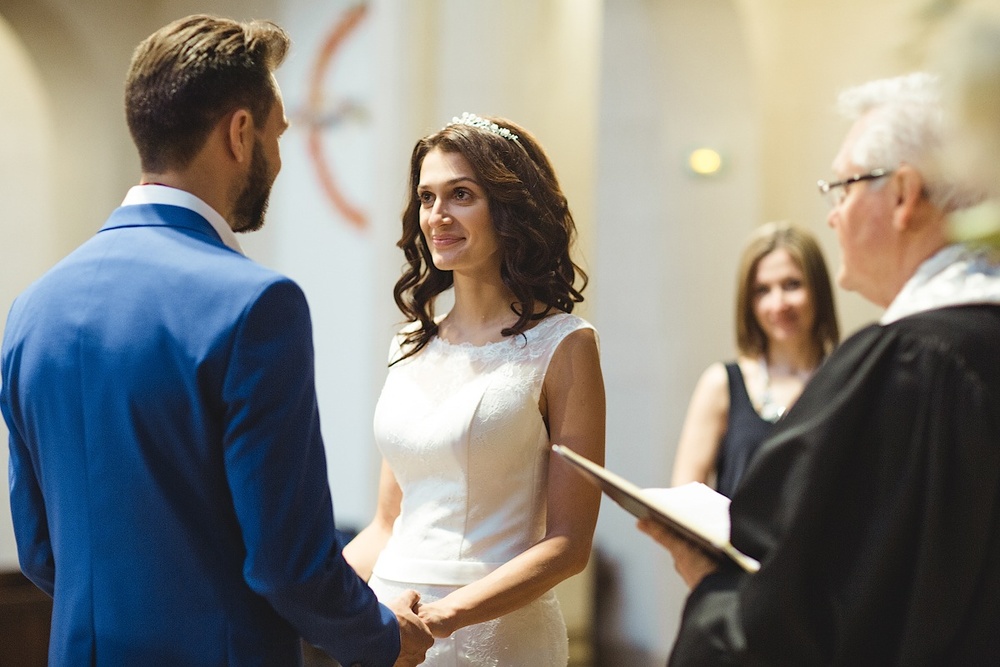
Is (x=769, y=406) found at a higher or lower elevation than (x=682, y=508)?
lower

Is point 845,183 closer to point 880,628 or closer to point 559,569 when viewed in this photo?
point 880,628

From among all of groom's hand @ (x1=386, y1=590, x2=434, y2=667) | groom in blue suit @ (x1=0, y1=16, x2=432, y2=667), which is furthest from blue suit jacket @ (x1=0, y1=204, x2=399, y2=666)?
groom's hand @ (x1=386, y1=590, x2=434, y2=667)

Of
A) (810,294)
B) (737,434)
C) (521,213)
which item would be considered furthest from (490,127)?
(810,294)

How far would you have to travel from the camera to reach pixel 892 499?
1842mm

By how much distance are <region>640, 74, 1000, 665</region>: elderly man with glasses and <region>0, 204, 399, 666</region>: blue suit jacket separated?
797 mm

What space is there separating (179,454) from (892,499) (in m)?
1.25

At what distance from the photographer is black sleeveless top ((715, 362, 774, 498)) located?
4.77 m

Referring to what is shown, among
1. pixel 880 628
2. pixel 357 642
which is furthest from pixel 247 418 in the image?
pixel 880 628

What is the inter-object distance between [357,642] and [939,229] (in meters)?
1.34

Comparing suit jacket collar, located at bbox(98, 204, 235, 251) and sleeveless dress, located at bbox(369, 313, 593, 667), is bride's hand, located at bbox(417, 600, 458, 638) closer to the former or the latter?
sleeveless dress, located at bbox(369, 313, 593, 667)

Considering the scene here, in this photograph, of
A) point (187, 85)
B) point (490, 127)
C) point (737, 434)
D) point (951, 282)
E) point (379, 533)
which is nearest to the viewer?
point (951, 282)

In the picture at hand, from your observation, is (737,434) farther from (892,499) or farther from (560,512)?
(892,499)

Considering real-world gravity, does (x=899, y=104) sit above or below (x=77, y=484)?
above

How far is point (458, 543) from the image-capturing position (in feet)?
9.76
